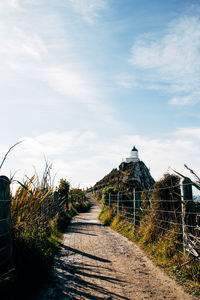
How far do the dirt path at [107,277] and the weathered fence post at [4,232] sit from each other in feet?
1.91

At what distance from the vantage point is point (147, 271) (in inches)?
173

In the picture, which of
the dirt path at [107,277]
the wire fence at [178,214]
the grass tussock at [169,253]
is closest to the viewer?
the dirt path at [107,277]

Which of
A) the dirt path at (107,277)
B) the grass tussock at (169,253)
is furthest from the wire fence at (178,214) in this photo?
the dirt path at (107,277)

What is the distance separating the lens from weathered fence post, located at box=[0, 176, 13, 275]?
317cm

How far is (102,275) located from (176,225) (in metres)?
1.79

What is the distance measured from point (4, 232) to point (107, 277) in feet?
5.91

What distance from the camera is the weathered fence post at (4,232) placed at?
3174 millimetres

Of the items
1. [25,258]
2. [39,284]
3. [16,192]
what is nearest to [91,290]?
[39,284]

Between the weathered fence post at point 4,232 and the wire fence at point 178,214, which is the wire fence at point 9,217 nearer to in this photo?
the weathered fence post at point 4,232

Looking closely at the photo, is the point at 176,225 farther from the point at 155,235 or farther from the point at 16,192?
the point at 16,192

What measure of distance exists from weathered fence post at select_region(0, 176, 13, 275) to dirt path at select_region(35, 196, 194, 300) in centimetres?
58

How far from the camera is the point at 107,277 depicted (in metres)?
4.04

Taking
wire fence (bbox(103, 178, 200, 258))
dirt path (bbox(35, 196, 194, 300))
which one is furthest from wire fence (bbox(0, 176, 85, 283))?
wire fence (bbox(103, 178, 200, 258))

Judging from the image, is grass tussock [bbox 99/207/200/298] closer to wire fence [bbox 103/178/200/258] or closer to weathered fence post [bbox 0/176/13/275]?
wire fence [bbox 103/178/200/258]
